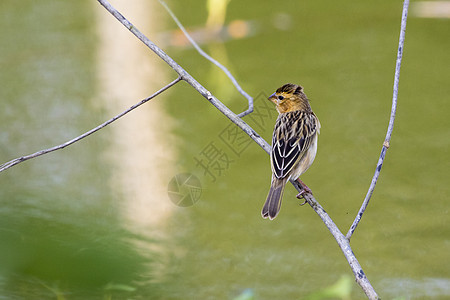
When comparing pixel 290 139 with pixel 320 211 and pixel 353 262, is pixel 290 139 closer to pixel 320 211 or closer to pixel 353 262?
pixel 320 211

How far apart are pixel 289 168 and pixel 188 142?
196 centimetres

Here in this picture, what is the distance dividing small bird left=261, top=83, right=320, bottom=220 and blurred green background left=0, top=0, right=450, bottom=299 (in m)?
0.75

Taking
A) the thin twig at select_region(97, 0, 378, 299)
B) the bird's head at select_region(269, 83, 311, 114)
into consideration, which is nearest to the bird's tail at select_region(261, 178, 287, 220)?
the thin twig at select_region(97, 0, 378, 299)

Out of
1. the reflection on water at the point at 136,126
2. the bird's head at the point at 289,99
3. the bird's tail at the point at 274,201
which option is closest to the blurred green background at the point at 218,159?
the reflection on water at the point at 136,126

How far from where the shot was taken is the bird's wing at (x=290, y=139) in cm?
338

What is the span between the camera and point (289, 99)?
3.80 metres

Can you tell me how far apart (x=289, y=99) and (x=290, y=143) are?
391 millimetres

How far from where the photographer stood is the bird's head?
376 centimetres

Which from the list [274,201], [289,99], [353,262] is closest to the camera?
[353,262]

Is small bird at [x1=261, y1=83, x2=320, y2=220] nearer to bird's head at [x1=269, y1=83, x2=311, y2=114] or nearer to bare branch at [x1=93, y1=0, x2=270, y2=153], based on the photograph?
bird's head at [x1=269, y1=83, x2=311, y2=114]

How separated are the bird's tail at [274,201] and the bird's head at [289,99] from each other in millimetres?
553

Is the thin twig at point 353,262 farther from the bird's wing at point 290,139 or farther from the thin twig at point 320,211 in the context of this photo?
the bird's wing at point 290,139

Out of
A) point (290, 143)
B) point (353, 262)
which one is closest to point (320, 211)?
point (353, 262)

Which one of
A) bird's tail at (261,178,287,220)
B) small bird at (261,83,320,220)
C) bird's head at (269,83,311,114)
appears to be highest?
bird's head at (269,83,311,114)
